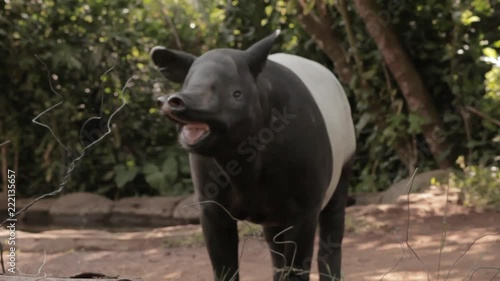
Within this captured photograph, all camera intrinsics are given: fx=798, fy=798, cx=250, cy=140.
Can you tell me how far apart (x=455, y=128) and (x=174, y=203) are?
315cm

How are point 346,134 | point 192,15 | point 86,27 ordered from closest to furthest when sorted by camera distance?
point 346,134
point 86,27
point 192,15

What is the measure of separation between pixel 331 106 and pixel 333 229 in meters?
0.73

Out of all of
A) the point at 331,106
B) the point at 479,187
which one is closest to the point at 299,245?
the point at 331,106

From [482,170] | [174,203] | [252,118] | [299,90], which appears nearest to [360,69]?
[482,170]

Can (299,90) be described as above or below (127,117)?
above

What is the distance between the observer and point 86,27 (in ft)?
32.8

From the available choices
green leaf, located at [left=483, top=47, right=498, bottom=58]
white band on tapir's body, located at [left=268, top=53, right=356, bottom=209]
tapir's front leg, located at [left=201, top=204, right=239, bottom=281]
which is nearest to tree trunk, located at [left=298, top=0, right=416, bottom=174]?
green leaf, located at [left=483, top=47, right=498, bottom=58]

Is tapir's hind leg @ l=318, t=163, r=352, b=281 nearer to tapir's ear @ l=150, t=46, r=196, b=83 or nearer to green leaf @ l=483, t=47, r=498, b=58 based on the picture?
tapir's ear @ l=150, t=46, r=196, b=83

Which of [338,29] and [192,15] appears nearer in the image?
[338,29]

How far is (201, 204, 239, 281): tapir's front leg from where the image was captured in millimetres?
3346

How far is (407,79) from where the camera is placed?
8047 millimetres

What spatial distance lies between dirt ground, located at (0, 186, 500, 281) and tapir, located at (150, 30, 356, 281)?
151 centimetres

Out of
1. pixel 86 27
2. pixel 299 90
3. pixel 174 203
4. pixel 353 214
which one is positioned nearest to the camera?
pixel 299 90

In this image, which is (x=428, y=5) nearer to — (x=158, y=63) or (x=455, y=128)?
(x=455, y=128)
